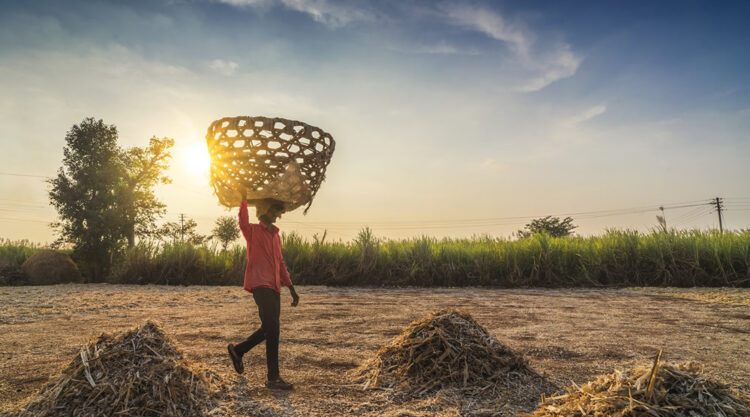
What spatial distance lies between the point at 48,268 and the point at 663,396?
17.7 m

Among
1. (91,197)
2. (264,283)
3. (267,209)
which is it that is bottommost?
(264,283)

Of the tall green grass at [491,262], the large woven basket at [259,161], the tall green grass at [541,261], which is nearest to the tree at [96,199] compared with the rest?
the tall green grass at [491,262]

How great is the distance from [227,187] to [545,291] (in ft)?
24.2

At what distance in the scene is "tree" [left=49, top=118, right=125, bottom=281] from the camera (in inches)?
661

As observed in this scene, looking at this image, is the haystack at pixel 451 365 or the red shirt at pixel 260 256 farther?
the red shirt at pixel 260 256

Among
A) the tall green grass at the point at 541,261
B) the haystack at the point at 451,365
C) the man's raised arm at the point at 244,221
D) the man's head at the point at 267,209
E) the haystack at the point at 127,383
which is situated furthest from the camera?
the tall green grass at the point at 541,261

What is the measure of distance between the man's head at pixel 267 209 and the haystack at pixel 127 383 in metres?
1.18

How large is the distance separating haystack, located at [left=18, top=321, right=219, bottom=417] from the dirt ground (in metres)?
0.21

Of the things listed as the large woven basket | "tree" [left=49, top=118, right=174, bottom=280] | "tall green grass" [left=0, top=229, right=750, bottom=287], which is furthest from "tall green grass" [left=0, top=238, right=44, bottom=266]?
the large woven basket

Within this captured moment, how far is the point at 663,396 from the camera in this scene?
1.90 meters

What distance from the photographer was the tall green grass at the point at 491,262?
9.44 meters

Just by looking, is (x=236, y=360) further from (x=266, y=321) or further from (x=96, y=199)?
(x=96, y=199)

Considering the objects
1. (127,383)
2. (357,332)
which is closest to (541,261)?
(357,332)

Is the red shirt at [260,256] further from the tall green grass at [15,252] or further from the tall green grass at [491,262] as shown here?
the tall green grass at [15,252]
